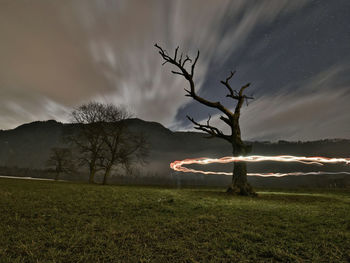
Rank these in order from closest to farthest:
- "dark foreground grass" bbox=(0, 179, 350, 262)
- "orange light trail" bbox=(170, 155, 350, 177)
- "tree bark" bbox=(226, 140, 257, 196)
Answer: "dark foreground grass" bbox=(0, 179, 350, 262), "orange light trail" bbox=(170, 155, 350, 177), "tree bark" bbox=(226, 140, 257, 196)

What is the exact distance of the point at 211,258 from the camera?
3.30 meters

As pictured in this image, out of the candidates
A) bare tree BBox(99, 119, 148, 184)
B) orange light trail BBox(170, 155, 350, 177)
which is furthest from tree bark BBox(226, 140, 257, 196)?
bare tree BBox(99, 119, 148, 184)

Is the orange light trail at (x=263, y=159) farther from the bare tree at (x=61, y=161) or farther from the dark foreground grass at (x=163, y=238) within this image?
the bare tree at (x=61, y=161)

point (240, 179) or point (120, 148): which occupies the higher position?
point (120, 148)

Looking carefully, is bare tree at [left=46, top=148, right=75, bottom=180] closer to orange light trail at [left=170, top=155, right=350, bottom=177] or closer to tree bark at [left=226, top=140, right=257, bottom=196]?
orange light trail at [left=170, top=155, right=350, bottom=177]

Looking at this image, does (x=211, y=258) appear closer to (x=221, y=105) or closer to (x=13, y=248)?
(x=13, y=248)

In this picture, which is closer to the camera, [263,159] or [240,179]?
[263,159]

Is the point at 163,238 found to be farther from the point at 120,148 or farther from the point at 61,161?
the point at 61,161

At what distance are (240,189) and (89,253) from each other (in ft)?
48.8

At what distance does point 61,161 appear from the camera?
50344 millimetres

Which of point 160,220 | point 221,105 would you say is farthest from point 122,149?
point 160,220

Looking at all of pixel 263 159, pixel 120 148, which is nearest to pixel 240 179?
pixel 263 159

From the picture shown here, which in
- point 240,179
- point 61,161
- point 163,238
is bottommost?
point 163,238

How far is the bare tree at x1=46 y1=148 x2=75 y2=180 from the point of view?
49.4m
